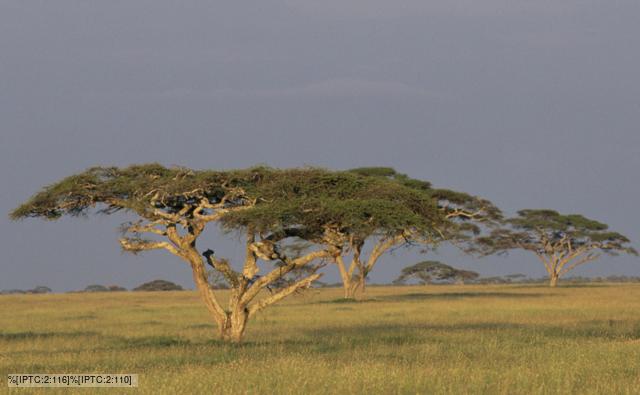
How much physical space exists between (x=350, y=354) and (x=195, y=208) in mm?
9721

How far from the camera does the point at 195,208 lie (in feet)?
99.1

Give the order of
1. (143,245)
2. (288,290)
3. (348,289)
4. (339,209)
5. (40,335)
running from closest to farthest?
(339,209) < (288,290) < (143,245) < (40,335) < (348,289)

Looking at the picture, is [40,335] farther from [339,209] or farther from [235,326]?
[339,209]

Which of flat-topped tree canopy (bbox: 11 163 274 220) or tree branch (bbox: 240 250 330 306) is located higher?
flat-topped tree canopy (bbox: 11 163 274 220)

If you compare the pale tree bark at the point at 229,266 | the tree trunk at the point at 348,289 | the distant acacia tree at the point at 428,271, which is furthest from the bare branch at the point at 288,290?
the distant acacia tree at the point at 428,271

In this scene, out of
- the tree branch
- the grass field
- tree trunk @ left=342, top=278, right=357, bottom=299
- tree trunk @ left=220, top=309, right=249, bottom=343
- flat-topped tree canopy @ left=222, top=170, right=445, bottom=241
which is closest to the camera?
the grass field

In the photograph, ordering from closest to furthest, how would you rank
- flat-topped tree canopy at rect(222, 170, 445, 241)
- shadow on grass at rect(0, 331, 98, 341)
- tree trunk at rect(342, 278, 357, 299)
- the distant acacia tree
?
1. flat-topped tree canopy at rect(222, 170, 445, 241)
2. shadow on grass at rect(0, 331, 98, 341)
3. tree trunk at rect(342, 278, 357, 299)
4. the distant acacia tree

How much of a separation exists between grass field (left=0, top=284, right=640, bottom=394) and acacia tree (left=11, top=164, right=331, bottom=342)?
1.68m

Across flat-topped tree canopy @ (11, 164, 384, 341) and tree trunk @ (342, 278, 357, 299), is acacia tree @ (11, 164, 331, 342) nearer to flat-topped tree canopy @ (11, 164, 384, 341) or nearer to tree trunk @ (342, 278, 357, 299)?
flat-topped tree canopy @ (11, 164, 384, 341)

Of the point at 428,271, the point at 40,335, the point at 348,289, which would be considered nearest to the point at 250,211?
the point at 40,335

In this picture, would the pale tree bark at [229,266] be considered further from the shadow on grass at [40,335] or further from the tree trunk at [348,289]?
the tree trunk at [348,289]

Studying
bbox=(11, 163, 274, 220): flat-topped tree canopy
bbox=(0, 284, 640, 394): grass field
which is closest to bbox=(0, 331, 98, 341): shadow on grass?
bbox=(0, 284, 640, 394): grass field

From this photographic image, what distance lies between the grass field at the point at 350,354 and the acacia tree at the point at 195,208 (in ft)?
5.50

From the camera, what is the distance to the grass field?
15.9 m
